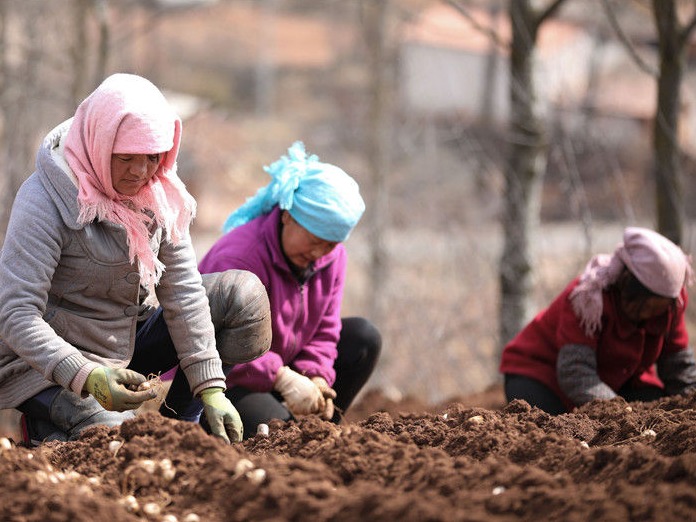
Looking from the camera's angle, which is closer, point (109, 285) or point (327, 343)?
point (109, 285)

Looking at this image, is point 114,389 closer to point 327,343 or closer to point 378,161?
point 327,343

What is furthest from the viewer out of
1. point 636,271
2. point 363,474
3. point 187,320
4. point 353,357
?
point 353,357

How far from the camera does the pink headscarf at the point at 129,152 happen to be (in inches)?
120

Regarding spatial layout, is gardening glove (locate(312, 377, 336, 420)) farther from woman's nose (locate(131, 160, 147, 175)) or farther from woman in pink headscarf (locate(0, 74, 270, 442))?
woman's nose (locate(131, 160, 147, 175))

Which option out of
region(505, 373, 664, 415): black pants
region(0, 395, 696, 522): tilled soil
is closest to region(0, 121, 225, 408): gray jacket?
region(0, 395, 696, 522): tilled soil

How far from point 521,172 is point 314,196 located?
2.74 m

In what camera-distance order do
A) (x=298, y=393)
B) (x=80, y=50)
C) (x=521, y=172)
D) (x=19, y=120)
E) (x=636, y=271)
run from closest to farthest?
(x=298, y=393)
(x=636, y=271)
(x=521, y=172)
(x=80, y=50)
(x=19, y=120)

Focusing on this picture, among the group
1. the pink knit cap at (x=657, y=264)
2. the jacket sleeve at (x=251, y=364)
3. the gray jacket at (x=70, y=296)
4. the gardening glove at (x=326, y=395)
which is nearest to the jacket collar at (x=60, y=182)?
the gray jacket at (x=70, y=296)

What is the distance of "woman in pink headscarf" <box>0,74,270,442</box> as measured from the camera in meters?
3.02

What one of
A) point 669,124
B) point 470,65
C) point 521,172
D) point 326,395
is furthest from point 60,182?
point 470,65

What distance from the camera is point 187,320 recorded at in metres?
3.33

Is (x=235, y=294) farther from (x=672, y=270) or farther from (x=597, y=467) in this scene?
(x=672, y=270)

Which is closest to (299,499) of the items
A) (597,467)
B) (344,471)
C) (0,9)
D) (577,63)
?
(344,471)

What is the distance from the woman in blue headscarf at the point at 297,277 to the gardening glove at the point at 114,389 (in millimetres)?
830
